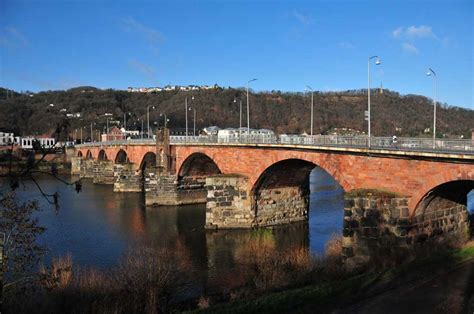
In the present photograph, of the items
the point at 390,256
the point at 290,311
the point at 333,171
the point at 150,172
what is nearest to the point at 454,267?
the point at 390,256

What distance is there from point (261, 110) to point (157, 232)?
336 feet

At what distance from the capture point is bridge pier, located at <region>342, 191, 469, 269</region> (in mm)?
18891

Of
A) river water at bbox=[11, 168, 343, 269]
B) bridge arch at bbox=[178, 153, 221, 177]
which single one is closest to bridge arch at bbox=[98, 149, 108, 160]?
river water at bbox=[11, 168, 343, 269]

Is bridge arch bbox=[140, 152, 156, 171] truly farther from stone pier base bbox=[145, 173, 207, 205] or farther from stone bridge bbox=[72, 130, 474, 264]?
stone pier base bbox=[145, 173, 207, 205]

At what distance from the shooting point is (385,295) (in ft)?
44.8

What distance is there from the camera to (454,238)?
20.5 m

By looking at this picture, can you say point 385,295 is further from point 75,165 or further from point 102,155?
point 75,165

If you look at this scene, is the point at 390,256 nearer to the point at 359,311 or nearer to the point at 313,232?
the point at 359,311

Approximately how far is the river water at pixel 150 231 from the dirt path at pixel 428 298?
36.3 feet

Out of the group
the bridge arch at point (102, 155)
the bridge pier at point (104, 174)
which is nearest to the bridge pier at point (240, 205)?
the bridge pier at point (104, 174)

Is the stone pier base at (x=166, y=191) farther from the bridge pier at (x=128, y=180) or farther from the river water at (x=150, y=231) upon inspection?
the bridge pier at (x=128, y=180)

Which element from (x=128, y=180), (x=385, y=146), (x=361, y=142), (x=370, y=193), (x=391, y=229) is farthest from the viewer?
(x=128, y=180)

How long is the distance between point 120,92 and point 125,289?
173425mm

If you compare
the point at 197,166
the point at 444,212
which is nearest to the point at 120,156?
the point at 197,166
